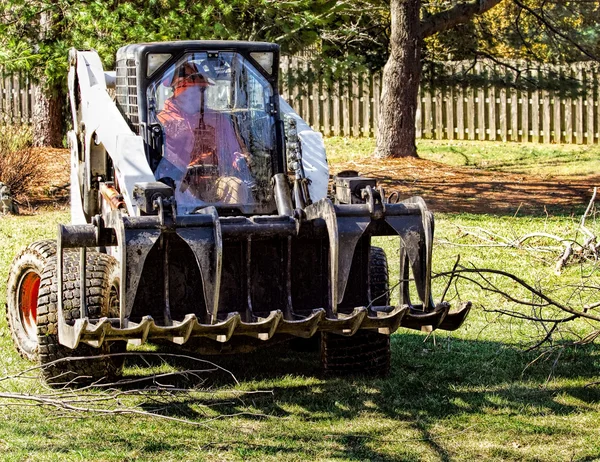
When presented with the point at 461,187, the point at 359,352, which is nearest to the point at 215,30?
the point at 461,187

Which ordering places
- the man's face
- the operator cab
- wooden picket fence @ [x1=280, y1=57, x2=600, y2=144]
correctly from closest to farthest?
1. the operator cab
2. the man's face
3. wooden picket fence @ [x1=280, y1=57, x2=600, y2=144]

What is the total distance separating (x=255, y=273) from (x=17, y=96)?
730 inches

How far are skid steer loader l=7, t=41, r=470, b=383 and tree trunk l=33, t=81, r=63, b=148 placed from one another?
12.0 m

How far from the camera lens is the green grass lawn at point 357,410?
6.24m

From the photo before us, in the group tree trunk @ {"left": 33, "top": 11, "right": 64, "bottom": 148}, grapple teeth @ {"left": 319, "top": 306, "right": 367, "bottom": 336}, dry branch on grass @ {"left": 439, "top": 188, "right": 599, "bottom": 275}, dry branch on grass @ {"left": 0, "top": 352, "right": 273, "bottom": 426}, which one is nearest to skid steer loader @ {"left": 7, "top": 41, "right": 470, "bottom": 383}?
grapple teeth @ {"left": 319, "top": 306, "right": 367, "bottom": 336}

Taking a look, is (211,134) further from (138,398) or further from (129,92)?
(138,398)

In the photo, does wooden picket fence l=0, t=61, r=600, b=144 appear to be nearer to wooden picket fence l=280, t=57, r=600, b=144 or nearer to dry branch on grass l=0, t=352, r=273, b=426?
wooden picket fence l=280, t=57, r=600, b=144

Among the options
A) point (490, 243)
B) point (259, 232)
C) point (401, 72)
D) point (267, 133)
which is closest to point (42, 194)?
point (401, 72)

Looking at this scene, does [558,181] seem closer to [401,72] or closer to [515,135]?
[401,72]

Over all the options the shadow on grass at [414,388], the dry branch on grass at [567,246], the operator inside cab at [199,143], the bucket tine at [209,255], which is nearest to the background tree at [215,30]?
the dry branch on grass at [567,246]

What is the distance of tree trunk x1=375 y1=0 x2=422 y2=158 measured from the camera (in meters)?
18.8

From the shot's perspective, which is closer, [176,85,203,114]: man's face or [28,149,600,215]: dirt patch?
[176,85,203,114]: man's face

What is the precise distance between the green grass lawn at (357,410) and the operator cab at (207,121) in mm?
1325

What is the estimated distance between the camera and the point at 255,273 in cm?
708
